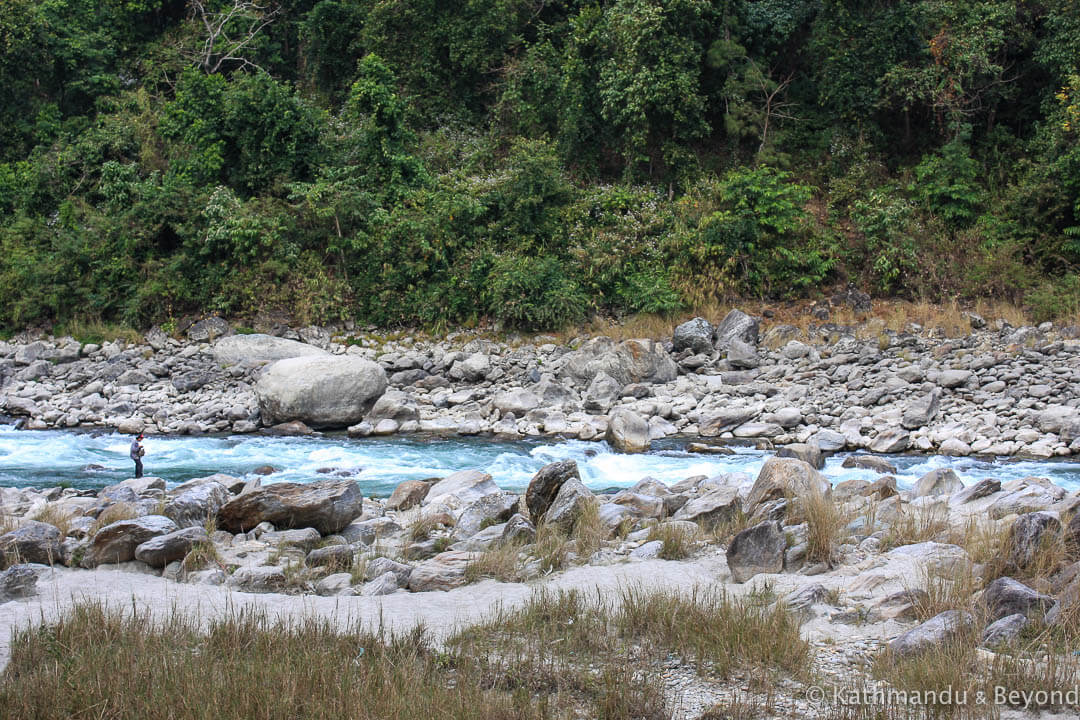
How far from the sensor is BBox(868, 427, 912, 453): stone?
462 inches

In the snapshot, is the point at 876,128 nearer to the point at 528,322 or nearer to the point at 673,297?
the point at 673,297

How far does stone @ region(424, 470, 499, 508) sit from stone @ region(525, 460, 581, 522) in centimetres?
78

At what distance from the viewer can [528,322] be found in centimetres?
1770

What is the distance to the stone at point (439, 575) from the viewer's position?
566 cm

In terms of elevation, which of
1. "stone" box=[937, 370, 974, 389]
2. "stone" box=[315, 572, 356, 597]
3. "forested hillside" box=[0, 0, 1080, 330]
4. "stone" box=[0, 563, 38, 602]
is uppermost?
"forested hillside" box=[0, 0, 1080, 330]

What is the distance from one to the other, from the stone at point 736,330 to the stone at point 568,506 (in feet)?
29.5

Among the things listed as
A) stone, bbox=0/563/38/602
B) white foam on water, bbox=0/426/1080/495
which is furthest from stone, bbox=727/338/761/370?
stone, bbox=0/563/38/602

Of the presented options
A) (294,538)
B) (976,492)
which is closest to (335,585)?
(294,538)

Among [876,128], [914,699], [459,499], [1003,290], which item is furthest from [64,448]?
[876,128]

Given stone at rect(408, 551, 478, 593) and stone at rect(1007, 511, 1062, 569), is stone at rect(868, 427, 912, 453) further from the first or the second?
stone at rect(408, 551, 478, 593)

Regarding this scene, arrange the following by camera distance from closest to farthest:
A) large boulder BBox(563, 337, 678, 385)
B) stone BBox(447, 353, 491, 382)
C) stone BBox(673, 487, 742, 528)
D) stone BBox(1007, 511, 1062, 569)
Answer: stone BBox(1007, 511, 1062, 569) → stone BBox(673, 487, 742, 528) → large boulder BBox(563, 337, 678, 385) → stone BBox(447, 353, 491, 382)

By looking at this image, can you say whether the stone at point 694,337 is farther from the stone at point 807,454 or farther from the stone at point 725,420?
the stone at point 807,454

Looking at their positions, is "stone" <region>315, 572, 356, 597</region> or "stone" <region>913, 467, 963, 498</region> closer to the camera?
"stone" <region>315, 572, 356, 597</region>

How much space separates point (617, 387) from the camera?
48.0 feet
